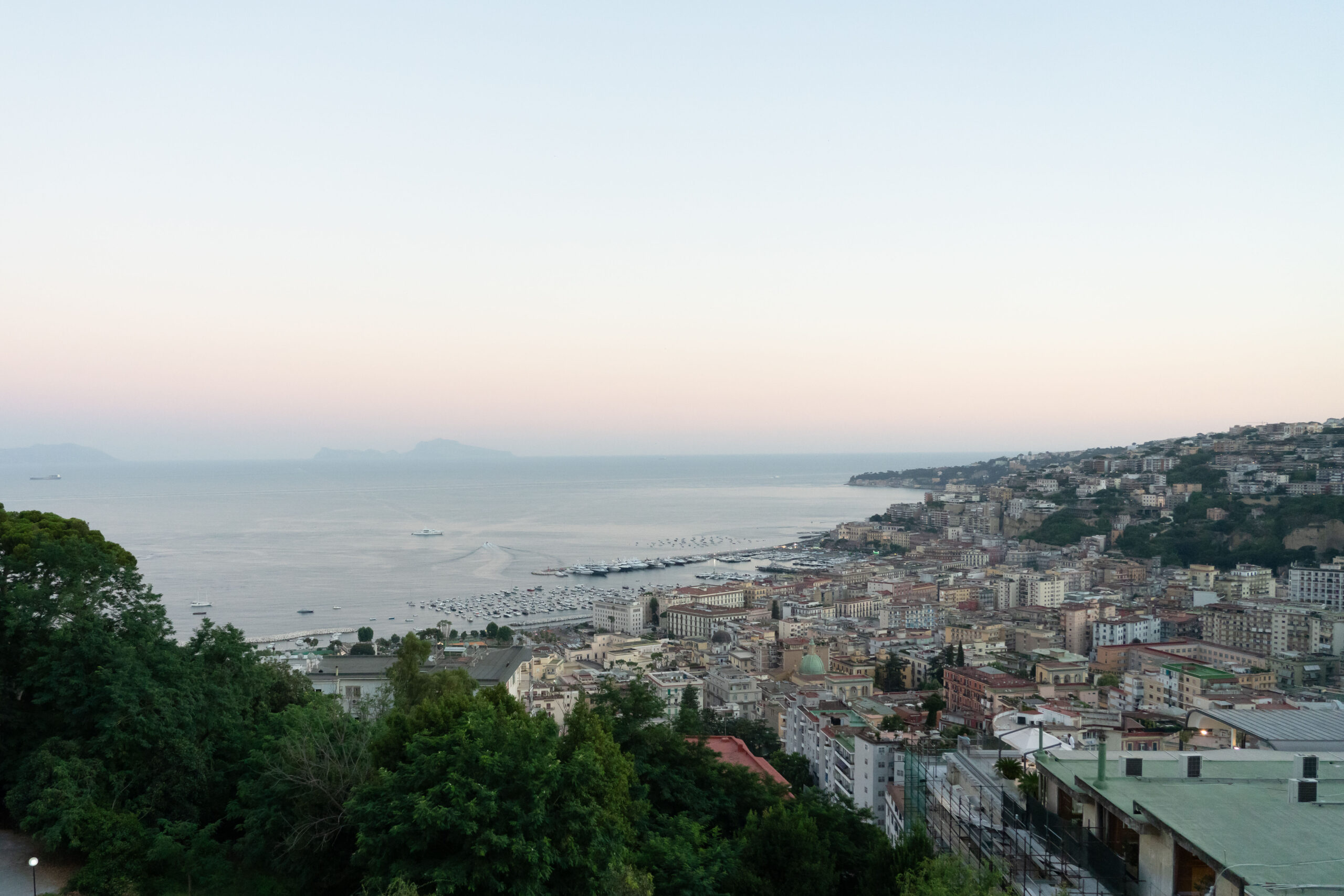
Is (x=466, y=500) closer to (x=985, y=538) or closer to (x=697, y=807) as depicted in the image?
(x=985, y=538)

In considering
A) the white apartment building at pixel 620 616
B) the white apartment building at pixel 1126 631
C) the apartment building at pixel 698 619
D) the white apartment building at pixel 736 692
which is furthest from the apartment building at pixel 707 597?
the white apartment building at pixel 736 692

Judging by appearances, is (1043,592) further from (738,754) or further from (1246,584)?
(738,754)

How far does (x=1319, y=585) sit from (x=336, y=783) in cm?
3760

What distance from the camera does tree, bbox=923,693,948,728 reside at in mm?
17625

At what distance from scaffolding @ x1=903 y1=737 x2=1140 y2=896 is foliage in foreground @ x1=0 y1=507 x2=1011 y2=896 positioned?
290 mm

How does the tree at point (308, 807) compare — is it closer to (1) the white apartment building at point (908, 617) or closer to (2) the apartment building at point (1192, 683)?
(2) the apartment building at point (1192, 683)

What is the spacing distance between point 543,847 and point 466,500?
8393 centimetres

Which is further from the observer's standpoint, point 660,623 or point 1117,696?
point 660,623

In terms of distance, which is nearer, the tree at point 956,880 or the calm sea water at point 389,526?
the tree at point 956,880

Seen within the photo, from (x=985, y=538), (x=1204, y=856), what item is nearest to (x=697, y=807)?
(x=1204, y=856)

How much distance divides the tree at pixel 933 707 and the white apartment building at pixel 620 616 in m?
16.5

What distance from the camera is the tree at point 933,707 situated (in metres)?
17.6

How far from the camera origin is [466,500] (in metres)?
86.6

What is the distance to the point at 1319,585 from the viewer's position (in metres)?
33.5
